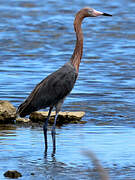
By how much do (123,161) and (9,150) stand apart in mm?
1532

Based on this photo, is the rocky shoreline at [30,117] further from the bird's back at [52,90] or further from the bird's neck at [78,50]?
the bird's neck at [78,50]

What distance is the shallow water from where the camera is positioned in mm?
7969

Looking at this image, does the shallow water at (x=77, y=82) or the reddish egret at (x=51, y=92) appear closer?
the shallow water at (x=77, y=82)

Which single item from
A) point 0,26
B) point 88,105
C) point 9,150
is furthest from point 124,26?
point 9,150

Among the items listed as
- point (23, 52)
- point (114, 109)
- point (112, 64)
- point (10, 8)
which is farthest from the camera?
point (10, 8)

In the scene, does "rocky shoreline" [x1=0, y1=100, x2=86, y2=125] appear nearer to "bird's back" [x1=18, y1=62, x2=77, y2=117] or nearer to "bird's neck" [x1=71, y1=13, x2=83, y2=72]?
"bird's back" [x1=18, y1=62, x2=77, y2=117]

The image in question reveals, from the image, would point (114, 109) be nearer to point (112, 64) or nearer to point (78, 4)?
point (112, 64)

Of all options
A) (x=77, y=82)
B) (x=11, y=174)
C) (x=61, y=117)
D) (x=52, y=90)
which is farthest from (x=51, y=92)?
(x=77, y=82)

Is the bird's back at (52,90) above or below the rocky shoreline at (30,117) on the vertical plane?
above

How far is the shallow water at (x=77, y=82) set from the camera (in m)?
7.97

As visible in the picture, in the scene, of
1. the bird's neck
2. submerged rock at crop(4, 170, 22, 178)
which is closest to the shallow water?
submerged rock at crop(4, 170, 22, 178)

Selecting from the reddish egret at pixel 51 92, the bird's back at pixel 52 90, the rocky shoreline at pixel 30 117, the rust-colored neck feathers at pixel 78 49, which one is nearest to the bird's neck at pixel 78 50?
the rust-colored neck feathers at pixel 78 49

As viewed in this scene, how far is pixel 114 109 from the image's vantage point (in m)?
12.2

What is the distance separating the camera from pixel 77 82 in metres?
15.0
